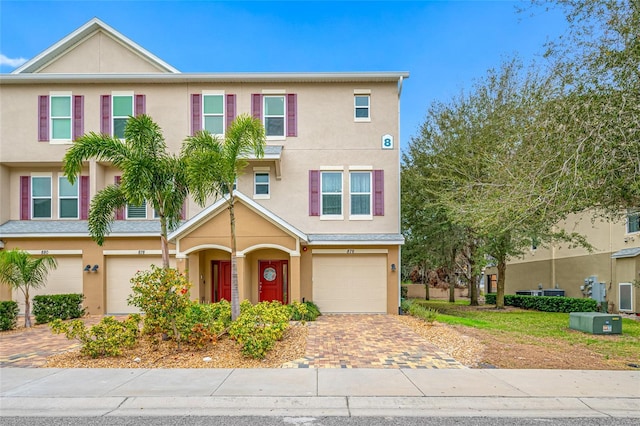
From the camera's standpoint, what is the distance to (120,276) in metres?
16.5

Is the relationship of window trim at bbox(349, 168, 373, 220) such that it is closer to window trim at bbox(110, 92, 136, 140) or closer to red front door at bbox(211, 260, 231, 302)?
red front door at bbox(211, 260, 231, 302)

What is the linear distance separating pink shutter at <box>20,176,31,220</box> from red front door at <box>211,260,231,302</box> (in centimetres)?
806

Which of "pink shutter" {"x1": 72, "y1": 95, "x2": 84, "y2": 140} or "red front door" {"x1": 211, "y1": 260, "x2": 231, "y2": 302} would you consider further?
"red front door" {"x1": 211, "y1": 260, "x2": 231, "y2": 302}

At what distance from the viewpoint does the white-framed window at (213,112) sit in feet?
55.4

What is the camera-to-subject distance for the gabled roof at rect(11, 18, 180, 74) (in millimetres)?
16875

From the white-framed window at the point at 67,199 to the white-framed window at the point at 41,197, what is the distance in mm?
473

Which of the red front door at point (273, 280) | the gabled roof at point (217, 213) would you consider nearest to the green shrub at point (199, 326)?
the gabled roof at point (217, 213)

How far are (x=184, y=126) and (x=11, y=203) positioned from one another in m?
7.94

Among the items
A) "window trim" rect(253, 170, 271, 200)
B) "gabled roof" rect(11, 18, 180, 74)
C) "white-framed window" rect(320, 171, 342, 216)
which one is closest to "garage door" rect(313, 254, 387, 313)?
"white-framed window" rect(320, 171, 342, 216)

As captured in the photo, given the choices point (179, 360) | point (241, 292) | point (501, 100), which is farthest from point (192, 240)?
point (501, 100)

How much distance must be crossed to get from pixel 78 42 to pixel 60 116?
3.33 meters

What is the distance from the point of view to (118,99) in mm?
16875

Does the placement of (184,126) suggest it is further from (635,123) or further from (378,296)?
(635,123)

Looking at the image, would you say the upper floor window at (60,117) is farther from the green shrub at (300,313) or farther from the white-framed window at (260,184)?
the green shrub at (300,313)
